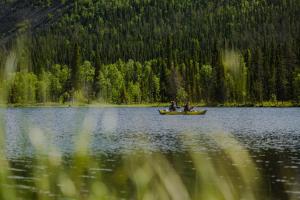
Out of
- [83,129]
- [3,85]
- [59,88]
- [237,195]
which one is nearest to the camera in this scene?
[3,85]

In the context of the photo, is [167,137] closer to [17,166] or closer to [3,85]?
[17,166]

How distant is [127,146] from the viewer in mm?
44219

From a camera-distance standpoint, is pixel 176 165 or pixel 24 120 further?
pixel 176 165

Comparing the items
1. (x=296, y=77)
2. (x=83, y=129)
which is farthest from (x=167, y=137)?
(x=296, y=77)

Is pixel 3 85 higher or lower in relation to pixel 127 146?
higher

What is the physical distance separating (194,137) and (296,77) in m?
103

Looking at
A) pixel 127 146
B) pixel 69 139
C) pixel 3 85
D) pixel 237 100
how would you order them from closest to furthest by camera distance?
pixel 3 85
pixel 127 146
pixel 69 139
pixel 237 100

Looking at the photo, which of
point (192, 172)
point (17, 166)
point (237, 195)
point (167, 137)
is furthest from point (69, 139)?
point (237, 195)

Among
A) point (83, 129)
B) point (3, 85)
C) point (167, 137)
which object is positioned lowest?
point (167, 137)

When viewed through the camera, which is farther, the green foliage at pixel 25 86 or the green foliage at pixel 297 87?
the green foliage at pixel 297 87

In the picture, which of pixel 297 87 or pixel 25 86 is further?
pixel 297 87

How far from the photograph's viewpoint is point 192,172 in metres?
29.4

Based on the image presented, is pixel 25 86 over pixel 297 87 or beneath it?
beneath

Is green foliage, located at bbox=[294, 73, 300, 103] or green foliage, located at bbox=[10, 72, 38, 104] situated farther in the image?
green foliage, located at bbox=[294, 73, 300, 103]
